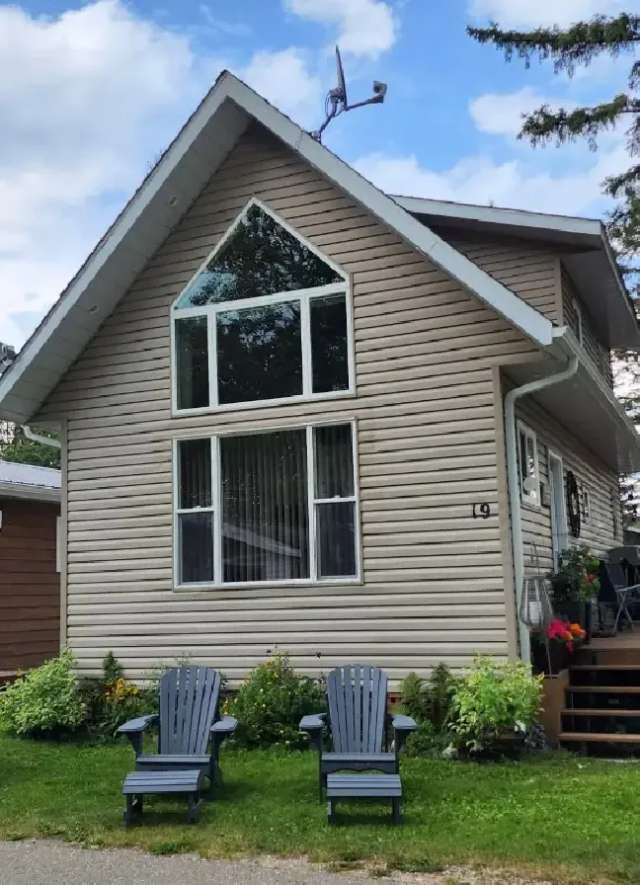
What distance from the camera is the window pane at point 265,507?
369 inches

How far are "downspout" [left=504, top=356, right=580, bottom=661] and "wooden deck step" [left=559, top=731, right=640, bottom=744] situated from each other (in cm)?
80

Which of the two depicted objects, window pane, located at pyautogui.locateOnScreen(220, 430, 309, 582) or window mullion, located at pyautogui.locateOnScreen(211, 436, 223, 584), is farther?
window mullion, located at pyautogui.locateOnScreen(211, 436, 223, 584)

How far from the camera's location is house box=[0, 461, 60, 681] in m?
13.7

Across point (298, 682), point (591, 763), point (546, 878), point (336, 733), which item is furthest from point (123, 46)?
point (546, 878)

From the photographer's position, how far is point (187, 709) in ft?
24.1

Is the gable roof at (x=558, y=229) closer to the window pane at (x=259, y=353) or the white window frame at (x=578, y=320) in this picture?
the white window frame at (x=578, y=320)

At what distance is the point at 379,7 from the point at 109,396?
7.29 metres

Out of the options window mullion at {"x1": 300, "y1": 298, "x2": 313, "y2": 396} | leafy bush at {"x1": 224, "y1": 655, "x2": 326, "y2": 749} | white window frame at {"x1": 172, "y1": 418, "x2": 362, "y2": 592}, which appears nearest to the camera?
leafy bush at {"x1": 224, "y1": 655, "x2": 326, "y2": 749}

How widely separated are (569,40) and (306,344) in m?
7.31

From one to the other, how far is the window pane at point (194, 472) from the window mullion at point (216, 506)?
0.11 m

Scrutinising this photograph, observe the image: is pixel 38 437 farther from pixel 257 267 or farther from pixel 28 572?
pixel 257 267

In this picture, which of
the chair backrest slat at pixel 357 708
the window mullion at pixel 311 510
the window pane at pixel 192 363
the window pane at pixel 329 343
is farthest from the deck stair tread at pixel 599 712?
the window pane at pixel 192 363

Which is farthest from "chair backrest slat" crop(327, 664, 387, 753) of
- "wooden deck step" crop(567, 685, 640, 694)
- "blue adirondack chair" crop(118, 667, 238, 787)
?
"wooden deck step" crop(567, 685, 640, 694)

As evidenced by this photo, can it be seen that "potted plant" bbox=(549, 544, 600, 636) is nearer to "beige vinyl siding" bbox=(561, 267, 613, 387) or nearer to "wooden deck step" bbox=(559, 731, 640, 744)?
"wooden deck step" bbox=(559, 731, 640, 744)
